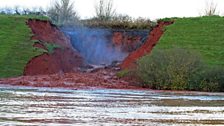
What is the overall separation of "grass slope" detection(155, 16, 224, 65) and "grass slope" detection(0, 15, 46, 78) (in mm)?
11444

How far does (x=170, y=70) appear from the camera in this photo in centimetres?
3872

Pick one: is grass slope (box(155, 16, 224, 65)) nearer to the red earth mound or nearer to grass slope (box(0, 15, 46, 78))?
the red earth mound

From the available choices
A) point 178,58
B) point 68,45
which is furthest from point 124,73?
point 68,45

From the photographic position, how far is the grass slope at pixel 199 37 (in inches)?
1984

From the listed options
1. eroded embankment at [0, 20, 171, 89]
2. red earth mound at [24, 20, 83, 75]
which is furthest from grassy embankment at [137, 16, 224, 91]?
red earth mound at [24, 20, 83, 75]

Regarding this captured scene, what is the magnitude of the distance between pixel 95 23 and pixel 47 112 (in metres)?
50.5

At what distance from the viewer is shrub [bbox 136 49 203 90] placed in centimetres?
3878

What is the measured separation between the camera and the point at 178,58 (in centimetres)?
3944

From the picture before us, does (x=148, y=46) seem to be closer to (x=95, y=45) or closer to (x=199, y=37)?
(x=199, y=37)

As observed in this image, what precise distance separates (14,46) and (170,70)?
1953 centimetres

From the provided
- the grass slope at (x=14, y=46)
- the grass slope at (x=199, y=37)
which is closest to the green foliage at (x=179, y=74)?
the grass slope at (x=199, y=37)

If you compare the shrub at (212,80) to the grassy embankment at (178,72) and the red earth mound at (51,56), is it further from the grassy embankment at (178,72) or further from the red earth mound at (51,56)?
the red earth mound at (51,56)

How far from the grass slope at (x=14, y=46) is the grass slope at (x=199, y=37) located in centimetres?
1144

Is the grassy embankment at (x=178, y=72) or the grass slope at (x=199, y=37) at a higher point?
the grass slope at (x=199, y=37)
